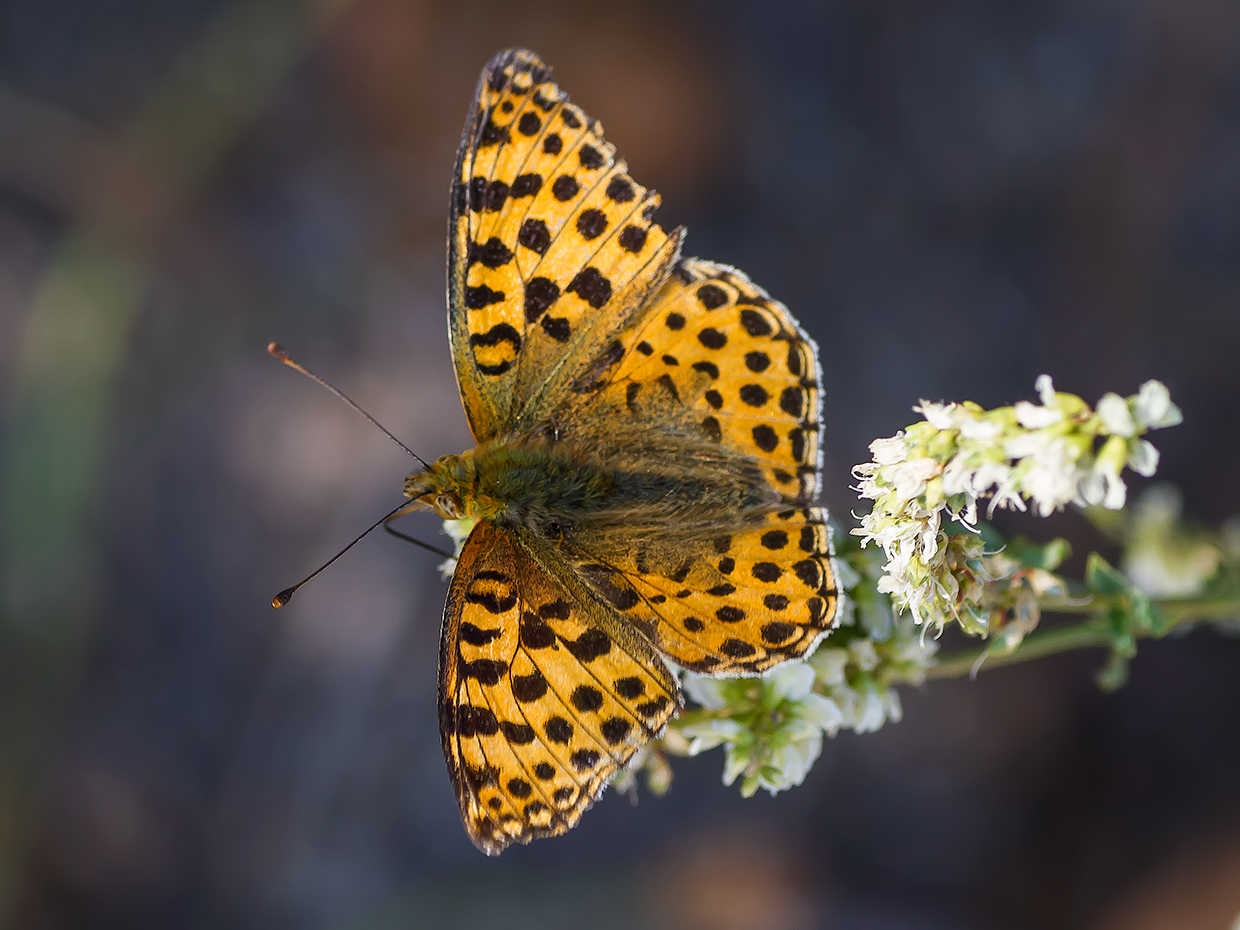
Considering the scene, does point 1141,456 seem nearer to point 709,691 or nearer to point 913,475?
point 913,475

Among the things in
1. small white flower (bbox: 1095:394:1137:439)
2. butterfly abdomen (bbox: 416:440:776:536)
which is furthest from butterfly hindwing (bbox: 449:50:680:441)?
small white flower (bbox: 1095:394:1137:439)

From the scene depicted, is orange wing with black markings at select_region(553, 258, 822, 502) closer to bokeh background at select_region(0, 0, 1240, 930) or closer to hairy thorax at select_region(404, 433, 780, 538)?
hairy thorax at select_region(404, 433, 780, 538)

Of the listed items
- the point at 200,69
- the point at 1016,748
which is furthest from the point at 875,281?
the point at 200,69

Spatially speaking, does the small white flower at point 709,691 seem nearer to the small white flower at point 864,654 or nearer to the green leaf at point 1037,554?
the small white flower at point 864,654

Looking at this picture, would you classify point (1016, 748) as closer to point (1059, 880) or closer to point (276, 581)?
point (1059, 880)

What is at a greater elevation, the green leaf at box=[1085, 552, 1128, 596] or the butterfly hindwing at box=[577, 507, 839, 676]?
the green leaf at box=[1085, 552, 1128, 596]

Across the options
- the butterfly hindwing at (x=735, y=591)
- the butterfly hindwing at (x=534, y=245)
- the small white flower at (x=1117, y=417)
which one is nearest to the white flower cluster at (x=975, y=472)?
the small white flower at (x=1117, y=417)
